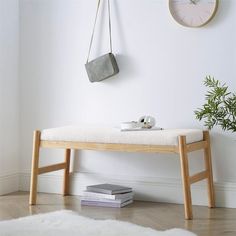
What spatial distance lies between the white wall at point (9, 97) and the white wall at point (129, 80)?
2.3 inches

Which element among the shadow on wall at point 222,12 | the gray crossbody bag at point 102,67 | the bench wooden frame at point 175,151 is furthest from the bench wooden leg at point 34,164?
the shadow on wall at point 222,12

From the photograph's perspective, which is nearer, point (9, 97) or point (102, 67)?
point (102, 67)

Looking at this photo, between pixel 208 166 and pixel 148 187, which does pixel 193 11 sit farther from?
pixel 148 187

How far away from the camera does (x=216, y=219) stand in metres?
3.41

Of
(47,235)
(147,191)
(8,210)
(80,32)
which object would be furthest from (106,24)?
(47,235)

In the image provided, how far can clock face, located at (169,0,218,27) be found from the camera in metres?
3.74

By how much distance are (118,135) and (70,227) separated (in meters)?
0.77

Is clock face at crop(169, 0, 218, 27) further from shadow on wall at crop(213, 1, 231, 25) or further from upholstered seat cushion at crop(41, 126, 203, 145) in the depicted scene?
upholstered seat cushion at crop(41, 126, 203, 145)

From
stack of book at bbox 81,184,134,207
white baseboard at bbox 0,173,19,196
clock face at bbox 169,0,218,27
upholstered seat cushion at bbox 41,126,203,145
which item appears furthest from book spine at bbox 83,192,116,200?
clock face at bbox 169,0,218,27

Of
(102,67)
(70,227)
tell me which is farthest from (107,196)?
(102,67)

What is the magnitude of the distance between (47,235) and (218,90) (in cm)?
139

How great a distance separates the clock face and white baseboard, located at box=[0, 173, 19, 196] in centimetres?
179

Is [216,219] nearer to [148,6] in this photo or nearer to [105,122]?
[105,122]

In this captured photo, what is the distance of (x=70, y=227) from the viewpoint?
3023 mm
